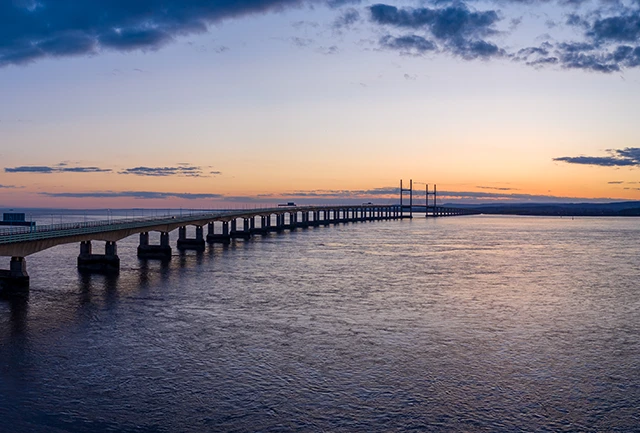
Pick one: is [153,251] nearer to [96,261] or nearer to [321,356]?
[96,261]

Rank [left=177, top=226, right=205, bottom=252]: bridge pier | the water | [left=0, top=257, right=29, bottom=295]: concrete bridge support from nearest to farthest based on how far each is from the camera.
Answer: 1. the water
2. [left=0, top=257, right=29, bottom=295]: concrete bridge support
3. [left=177, top=226, right=205, bottom=252]: bridge pier

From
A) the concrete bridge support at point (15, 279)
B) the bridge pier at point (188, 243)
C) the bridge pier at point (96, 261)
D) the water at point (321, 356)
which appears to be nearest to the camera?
the water at point (321, 356)

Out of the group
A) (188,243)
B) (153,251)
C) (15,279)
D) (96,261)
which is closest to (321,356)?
(15,279)

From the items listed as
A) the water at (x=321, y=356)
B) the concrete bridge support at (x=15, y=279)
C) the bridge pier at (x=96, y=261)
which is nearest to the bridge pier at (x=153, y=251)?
the bridge pier at (x=96, y=261)

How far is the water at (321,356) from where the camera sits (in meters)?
21.8

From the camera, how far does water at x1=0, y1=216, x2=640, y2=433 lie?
21828mm

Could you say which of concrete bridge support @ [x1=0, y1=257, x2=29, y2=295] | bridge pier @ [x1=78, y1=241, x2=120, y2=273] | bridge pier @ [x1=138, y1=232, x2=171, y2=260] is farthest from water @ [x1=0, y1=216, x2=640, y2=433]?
bridge pier @ [x1=138, y1=232, x2=171, y2=260]

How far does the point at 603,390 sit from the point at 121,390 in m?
20.3

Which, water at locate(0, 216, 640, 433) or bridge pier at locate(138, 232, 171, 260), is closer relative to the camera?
water at locate(0, 216, 640, 433)

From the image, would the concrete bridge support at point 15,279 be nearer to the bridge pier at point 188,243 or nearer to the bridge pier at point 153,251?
the bridge pier at point 153,251

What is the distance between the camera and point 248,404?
22.9 metres

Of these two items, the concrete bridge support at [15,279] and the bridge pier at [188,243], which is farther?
the bridge pier at [188,243]

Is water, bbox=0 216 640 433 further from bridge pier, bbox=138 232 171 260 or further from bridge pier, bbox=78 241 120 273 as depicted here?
bridge pier, bbox=138 232 171 260

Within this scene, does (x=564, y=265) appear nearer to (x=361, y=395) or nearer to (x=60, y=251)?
(x=361, y=395)
